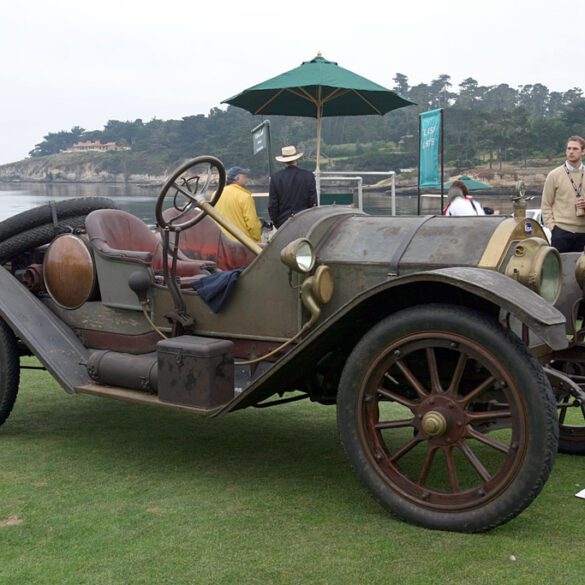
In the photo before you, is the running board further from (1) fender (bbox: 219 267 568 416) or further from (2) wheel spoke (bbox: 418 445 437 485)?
(2) wheel spoke (bbox: 418 445 437 485)

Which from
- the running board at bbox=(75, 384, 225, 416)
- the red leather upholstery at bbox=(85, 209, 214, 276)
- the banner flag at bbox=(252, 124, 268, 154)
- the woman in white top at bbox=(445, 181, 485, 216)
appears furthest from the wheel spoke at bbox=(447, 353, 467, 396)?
the banner flag at bbox=(252, 124, 268, 154)

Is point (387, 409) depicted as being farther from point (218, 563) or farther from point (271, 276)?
point (218, 563)

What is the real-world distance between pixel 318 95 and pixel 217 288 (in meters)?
7.55

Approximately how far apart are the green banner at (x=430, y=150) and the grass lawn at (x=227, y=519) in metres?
6.97

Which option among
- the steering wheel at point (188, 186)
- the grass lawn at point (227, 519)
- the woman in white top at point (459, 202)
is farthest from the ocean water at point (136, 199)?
the grass lawn at point (227, 519)

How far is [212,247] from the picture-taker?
18.1ft

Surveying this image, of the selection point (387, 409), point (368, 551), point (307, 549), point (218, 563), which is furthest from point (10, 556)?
point (387, 409)

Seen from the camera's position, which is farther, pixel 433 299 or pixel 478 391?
pixel 433 299

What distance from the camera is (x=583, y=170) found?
6.95m

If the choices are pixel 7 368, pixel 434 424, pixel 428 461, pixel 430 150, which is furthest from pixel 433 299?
pixel 430 150

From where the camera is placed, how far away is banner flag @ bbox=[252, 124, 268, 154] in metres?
12.7

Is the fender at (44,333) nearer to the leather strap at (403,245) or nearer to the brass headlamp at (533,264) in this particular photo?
the leather strap at (403,245)

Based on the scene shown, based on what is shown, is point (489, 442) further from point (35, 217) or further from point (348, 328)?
point (35, 217)

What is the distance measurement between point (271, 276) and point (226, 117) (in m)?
85.2
